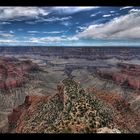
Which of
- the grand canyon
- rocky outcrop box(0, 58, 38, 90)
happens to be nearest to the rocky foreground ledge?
the grand canyon

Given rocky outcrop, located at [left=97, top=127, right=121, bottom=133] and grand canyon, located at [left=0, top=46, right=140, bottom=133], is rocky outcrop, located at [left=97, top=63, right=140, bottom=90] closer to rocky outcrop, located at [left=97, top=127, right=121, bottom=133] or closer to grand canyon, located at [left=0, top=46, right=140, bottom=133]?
grand canyon, located at [left=0, top=46, right=140, bottom=133]

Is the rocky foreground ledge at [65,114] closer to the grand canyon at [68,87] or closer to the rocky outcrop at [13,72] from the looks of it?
the grand canyon at [68,87]

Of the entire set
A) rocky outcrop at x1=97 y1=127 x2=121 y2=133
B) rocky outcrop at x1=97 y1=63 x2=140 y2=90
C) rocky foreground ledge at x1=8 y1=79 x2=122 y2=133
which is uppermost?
rocky outcrop at x1=97 y1=63 x2=140 y2=90

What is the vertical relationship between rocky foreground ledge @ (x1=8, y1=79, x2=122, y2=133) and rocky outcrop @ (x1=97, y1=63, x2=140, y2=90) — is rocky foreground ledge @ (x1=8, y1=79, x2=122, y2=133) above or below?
below

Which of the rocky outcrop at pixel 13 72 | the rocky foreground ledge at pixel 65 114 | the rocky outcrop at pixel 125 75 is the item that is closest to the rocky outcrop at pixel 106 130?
the rocky foreground ledge at pixel 65 114

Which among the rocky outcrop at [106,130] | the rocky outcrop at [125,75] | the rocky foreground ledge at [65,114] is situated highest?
the rocky outcrop at [125,75]

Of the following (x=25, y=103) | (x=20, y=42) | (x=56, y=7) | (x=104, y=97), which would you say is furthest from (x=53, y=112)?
(x=56, y=7)
